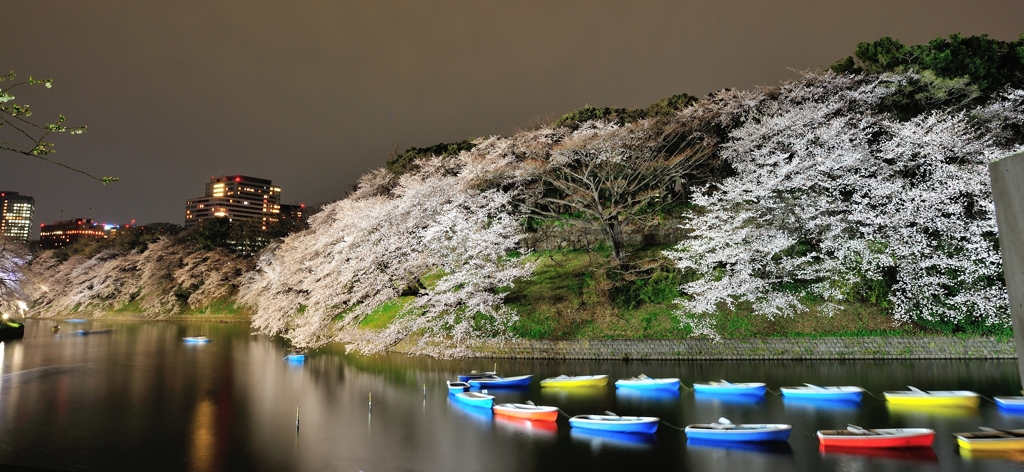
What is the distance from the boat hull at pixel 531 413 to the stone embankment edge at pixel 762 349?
305 inches

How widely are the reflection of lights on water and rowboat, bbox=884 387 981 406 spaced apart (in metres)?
15.1

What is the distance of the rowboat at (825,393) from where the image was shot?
42.1 feet

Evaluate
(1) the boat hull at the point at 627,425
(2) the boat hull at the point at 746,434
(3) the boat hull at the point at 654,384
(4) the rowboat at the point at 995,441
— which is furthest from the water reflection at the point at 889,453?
(3) the boat hull at the point at 654,384

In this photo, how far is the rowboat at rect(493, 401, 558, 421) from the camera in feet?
39.2

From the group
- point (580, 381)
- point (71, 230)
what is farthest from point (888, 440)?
point (71, 230)

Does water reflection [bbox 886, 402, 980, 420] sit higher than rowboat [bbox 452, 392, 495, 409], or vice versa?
rowboat [bbox 452, 392, 495, 409]

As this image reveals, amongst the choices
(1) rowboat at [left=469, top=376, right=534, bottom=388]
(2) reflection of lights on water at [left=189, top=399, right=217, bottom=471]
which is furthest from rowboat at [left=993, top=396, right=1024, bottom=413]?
(2) reflection of lights on water at [left=189, top=399, right=217, bottom=471]

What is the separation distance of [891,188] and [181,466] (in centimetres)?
2140

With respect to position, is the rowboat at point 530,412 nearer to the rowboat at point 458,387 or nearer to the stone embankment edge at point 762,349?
the rowboat at point 458,387

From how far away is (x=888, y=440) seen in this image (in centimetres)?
935

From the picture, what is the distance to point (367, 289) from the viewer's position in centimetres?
2094

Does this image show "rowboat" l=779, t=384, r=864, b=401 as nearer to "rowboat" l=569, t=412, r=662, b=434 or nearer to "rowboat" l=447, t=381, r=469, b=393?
"rowboat" l=569, t=412, r=662, b=434

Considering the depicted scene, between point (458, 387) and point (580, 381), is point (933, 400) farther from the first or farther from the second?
point (458, 387)

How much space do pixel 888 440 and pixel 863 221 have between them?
11.3 m
